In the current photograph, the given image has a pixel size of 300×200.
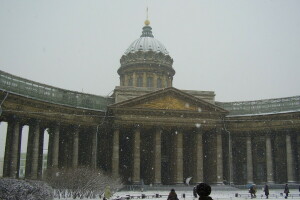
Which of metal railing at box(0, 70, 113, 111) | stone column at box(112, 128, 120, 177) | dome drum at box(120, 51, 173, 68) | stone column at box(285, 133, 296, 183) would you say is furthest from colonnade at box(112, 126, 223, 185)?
dome drum at box(120, 51, 173, 68)

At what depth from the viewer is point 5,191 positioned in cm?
1789

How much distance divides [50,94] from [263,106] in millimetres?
30015

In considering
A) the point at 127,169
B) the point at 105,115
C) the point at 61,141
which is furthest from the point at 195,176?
the point at 61,141

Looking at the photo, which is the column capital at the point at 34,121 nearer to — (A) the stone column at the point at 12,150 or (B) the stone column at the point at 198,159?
(A) the stone column at the point at 12,150

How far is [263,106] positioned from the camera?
57938mm

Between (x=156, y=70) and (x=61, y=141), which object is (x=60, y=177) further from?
(x=156, y=70)

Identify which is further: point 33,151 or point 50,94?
point 50,94

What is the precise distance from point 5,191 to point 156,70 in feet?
171

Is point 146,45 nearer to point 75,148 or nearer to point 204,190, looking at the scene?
point 75,148

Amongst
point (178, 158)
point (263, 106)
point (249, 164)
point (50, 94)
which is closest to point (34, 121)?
point (50, 94)

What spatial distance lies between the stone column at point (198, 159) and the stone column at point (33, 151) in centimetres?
2085

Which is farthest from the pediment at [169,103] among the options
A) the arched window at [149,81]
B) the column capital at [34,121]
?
the arched window at [149,81]

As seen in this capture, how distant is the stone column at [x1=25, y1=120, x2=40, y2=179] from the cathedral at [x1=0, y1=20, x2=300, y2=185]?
12 centimetres

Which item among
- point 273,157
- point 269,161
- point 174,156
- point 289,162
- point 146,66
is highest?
point 146,66
